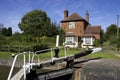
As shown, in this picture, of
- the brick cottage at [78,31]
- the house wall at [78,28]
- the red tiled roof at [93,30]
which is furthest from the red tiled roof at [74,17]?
the red tiled roof at [93,30]

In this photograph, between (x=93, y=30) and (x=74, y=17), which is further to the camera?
(x=74, y=17)

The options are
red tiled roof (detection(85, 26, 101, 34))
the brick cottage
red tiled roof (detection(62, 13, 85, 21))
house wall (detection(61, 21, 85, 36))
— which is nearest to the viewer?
the brick cottage

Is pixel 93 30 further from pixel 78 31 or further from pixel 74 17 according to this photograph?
pixel 74 17

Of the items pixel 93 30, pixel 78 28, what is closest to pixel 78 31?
pixel 78 28

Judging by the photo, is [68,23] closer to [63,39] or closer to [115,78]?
[63,39]

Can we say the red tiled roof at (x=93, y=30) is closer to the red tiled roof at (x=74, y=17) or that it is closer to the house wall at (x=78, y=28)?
the house wall at (x=78, y=28)

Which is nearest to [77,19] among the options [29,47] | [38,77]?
[29,47]

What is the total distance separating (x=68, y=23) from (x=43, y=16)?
88.7ft

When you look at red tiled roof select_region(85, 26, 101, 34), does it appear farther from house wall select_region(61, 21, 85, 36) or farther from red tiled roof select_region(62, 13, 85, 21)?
red tiled roof select_region(62, 13, 85, 21)

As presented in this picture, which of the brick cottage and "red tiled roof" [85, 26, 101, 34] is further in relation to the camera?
"red tiled roof" [85, 26, 101, 34]

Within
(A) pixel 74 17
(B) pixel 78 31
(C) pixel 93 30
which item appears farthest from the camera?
(A) pixel 74 17

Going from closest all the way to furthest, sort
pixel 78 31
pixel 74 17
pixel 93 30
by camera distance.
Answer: pixel 93 30, pixel 78 31, pixel 74 17

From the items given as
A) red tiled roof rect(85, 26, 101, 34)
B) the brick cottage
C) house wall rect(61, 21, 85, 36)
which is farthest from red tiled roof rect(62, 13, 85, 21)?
red tiled roof rect(85, 26, 101, 34)

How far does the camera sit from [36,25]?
212ft
